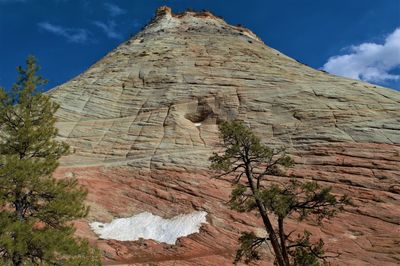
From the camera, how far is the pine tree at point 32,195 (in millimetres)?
16750

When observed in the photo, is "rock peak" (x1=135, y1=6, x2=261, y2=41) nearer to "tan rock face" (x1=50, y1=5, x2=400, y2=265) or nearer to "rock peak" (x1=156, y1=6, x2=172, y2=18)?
"rock peak" (x1=156, y1=6, x2=172, y2=18)

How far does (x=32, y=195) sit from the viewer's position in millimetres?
18312

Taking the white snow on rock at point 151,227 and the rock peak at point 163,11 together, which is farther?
the rock peak at point 163,11

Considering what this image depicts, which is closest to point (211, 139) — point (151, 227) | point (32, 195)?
point (151, 227)

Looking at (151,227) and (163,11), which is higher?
(163,11)

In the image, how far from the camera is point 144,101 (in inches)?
1512

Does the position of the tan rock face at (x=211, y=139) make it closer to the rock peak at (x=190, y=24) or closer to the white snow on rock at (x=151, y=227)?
the white snow on rock at (x=151, y=227)

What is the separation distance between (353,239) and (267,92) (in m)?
16.6

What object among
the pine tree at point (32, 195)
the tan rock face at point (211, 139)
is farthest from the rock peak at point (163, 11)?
the pine tree at point (32, 195)

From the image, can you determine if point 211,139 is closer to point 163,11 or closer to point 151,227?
point 151,227

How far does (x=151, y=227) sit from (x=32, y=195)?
7573 mm

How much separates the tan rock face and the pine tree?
4632mm

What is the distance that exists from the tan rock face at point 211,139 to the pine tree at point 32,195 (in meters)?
4.63

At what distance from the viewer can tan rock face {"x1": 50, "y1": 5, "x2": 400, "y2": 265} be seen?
75.5 ft
